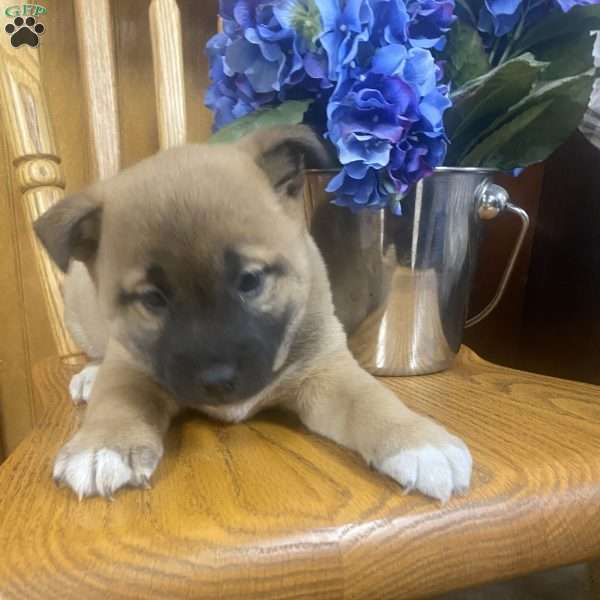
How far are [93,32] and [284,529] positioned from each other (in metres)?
1.11

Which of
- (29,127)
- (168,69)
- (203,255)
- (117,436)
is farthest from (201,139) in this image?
(117,436)

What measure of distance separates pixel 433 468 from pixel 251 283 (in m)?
0.33

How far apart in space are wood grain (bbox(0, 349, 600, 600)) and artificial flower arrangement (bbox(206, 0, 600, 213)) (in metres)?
0.42

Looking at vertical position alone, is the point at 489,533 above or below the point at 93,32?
below

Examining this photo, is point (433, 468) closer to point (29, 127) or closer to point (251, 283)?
point (251, 283)

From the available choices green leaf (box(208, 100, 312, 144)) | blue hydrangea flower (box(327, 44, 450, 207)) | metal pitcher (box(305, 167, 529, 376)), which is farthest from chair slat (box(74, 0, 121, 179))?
blue hydrangea flower (box(327, 44, 450, 207))

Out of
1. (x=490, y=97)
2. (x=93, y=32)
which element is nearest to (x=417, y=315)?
(x=490, y=97)

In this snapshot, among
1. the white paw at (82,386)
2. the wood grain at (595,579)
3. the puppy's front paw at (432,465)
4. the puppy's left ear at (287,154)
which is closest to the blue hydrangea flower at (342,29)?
the puppy's left ear at (287,154)

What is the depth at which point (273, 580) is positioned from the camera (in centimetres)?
51

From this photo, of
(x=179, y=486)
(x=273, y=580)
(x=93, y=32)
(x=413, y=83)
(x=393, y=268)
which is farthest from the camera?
(x=93, y=32)

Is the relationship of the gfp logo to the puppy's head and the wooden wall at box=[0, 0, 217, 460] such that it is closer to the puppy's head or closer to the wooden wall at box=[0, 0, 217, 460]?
the wooden wall at box=[0, 0, 217, 460]

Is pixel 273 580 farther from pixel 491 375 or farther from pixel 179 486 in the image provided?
pixel 491 375

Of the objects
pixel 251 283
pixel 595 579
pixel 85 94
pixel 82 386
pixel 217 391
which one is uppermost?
pixel 85 94

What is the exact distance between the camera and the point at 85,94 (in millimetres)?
1273
